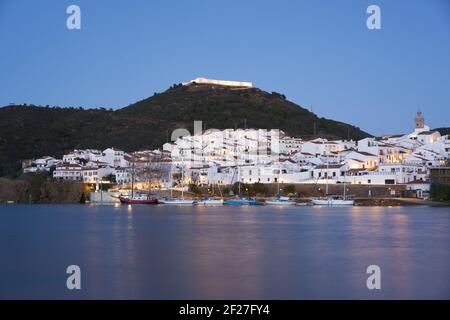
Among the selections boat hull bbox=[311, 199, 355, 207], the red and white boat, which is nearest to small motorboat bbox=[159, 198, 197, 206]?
the red and white boat

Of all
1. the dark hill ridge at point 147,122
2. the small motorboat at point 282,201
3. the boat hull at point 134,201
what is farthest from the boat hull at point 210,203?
the dark hill ridge at point 147,122

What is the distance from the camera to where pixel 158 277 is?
1605 cm

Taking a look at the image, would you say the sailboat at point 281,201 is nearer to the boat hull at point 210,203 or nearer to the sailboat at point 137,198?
the boat hull at point 210,203

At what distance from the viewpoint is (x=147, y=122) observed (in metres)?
95.1

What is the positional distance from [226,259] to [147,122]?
77.1m

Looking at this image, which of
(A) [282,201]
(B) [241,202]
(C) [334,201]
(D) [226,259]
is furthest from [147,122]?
(D) [226,259]

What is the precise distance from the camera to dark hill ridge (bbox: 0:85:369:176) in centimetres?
8406

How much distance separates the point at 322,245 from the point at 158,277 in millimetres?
8470

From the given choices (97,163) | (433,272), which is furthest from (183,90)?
(433,272)

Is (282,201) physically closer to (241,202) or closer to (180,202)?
(241,202)

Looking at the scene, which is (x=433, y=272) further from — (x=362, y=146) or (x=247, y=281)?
(x=362, y=146)

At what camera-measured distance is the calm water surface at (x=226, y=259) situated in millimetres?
14445
